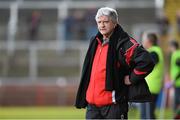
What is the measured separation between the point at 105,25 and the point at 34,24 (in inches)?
771

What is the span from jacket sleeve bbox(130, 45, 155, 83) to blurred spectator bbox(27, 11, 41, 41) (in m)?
18.9

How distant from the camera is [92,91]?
26.3ft

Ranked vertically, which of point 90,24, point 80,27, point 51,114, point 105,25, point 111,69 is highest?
point 90,24

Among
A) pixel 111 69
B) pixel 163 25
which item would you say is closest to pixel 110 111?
pixel 111 69

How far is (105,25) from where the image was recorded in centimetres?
793

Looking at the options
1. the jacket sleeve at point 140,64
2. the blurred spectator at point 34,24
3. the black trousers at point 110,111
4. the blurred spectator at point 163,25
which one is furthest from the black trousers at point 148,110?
the blurred spectator at point 34,24

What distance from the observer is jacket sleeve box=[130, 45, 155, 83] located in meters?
7.80

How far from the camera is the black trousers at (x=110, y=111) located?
7.96 meters

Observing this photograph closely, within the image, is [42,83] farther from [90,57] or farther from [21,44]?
[90,57]

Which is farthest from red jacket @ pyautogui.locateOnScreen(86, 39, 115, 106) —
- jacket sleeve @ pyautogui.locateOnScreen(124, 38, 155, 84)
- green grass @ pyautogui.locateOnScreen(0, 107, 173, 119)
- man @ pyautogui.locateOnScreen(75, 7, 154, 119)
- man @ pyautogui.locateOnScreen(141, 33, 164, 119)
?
green grass @ pyautogui.locateOnScreen(0, 107, 173, 119)

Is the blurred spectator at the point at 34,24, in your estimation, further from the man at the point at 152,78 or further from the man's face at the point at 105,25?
the man's face at the point at 105,25

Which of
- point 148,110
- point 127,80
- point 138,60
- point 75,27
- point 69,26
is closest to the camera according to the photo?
point 138,60

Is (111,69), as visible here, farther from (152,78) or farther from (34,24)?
(34,24)

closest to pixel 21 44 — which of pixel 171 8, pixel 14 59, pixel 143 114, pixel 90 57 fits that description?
pixel 14 59
